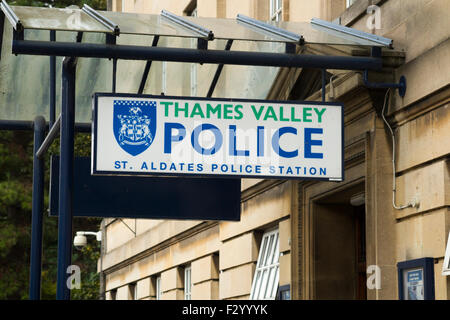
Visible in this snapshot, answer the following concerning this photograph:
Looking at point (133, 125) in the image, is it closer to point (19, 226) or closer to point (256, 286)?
point (256, 286)

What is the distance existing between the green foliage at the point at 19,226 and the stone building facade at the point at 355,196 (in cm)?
2561

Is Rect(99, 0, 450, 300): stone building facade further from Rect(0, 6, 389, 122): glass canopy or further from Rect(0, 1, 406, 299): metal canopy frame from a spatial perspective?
Rect(0, 1, 406, 299): metal canopy frame

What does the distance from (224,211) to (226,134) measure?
3775mm

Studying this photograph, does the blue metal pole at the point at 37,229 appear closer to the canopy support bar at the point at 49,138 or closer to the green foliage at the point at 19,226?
the canopy support bar at the point at 49,138

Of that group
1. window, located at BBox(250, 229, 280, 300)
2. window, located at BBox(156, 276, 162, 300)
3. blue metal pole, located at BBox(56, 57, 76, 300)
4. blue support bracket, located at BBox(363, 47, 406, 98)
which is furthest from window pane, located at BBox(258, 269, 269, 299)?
window, located at BBox(156, 276, 162, 300)

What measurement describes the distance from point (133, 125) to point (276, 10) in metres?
7.78

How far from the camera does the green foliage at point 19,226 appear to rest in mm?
47250

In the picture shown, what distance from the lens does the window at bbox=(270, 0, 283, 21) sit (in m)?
17.1

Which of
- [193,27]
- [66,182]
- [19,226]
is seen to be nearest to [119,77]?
[66,182]

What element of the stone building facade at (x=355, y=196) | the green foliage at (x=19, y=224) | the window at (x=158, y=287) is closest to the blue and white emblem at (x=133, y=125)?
the stone building facade at (x=355, y=196)

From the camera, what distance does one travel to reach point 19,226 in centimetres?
4903

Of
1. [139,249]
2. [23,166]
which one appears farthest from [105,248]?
[23,166]

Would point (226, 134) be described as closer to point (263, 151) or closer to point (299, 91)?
point (263, 151)
